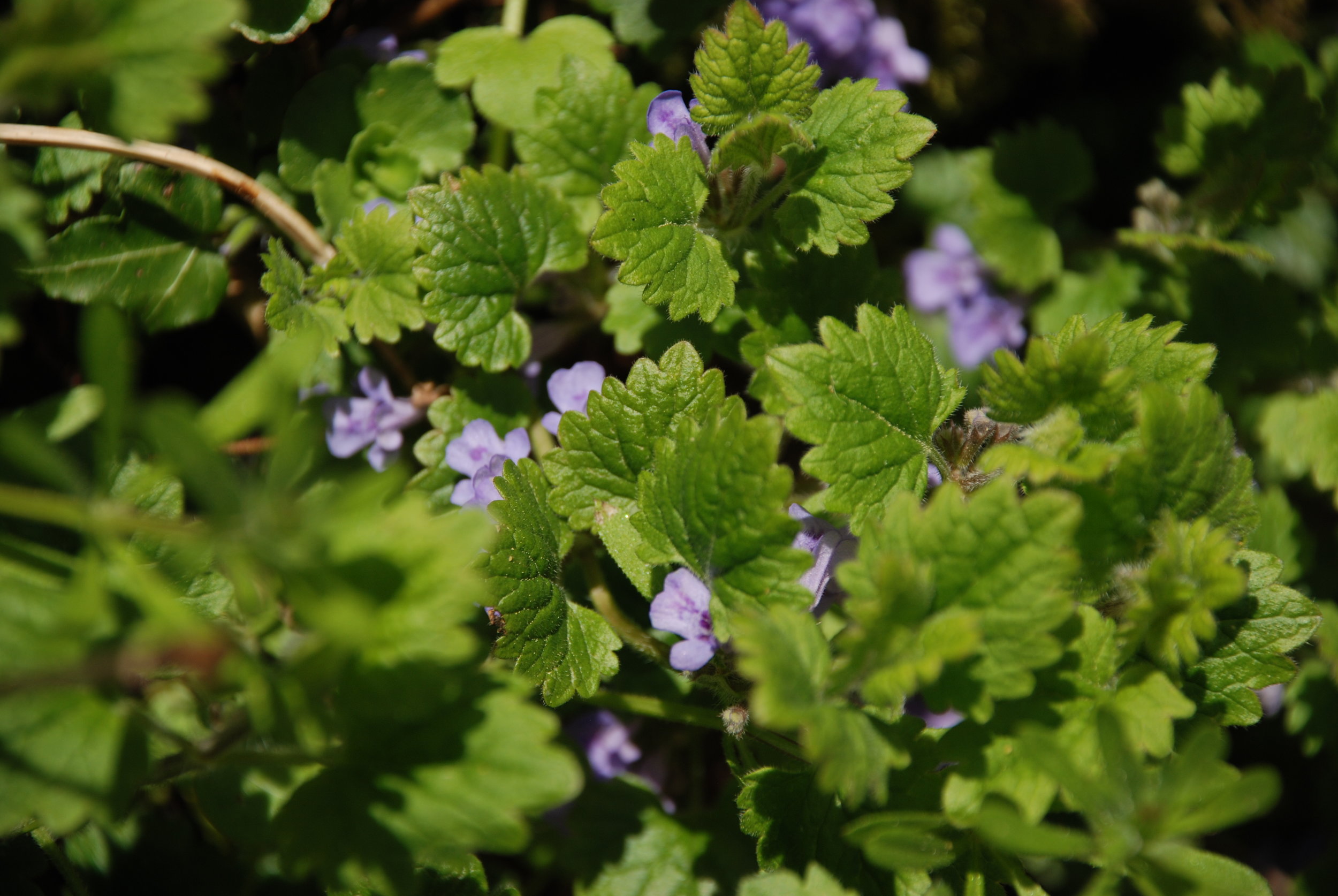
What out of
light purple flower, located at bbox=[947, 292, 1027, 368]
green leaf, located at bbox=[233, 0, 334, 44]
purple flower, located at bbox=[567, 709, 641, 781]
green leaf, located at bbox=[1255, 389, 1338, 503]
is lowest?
purple flower, located at bbox=[567, 709, 641, 781]

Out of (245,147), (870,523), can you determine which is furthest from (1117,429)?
(245,147)

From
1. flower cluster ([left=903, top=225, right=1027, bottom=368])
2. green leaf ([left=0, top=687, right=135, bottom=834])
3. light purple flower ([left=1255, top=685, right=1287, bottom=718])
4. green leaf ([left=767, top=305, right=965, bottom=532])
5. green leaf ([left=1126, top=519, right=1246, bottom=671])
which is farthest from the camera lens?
flower cluster ([left=903, top=225, right=1027, bottom=368])

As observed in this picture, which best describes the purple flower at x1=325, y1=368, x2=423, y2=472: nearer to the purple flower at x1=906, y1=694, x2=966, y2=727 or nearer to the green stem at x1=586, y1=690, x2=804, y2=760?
the green stem at x1=586, y1=690, x2=804, y2=760

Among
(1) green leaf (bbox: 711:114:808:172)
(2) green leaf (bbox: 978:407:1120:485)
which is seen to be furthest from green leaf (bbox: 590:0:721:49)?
(2) green leaf (bbox: 978:407:1120:485)

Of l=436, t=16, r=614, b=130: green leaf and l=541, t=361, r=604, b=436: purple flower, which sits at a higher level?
l=436, t=16, r=614, b=130: green leaf

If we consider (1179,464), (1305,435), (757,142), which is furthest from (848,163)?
(1305,435)

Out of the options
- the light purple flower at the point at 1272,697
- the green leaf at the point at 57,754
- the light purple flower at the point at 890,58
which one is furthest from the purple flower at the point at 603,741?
the light purple flower at the point at 890,58

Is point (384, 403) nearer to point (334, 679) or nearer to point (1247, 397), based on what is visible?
point (334, 679)
